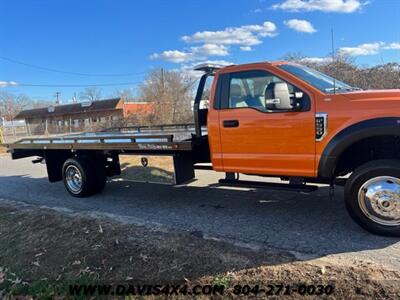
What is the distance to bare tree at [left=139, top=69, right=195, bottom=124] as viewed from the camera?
96.8 ft

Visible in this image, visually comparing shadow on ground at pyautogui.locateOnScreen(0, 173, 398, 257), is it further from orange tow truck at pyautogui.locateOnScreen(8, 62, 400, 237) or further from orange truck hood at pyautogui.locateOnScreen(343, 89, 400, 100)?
orange truck hood at pyautogui.locateOnScreen(343, 89, 400, 100)

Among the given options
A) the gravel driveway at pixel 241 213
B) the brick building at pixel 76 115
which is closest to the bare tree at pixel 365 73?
the gravel driveway at pixel 241 213

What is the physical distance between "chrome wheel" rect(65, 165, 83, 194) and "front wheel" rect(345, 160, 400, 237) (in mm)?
5117

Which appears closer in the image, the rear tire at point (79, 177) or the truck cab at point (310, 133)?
the truck cab at point (310, 133)

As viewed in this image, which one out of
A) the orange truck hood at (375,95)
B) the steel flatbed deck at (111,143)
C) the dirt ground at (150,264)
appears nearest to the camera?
the dirt ground at (150,264)

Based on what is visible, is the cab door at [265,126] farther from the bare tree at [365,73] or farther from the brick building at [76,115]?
the brick building at [76,115]

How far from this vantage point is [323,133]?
4.46m

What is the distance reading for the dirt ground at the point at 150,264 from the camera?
11.0 feet

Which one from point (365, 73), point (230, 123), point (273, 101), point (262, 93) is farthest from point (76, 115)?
point (273, 101)

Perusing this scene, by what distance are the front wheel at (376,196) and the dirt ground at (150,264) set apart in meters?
0.86

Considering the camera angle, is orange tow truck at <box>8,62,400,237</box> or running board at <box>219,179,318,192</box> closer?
orange tow truck at <box>8,62,400,237</box>

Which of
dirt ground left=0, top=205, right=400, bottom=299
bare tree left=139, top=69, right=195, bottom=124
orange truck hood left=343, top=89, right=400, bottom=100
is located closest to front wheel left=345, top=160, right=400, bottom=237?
orange truck hood left=343, top=89, right=400, bottom=100

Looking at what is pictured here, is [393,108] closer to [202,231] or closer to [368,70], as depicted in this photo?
[202,231]

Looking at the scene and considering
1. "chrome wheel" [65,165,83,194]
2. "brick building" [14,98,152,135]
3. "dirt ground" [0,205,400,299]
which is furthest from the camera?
"brick building" [14,98,152,135]
